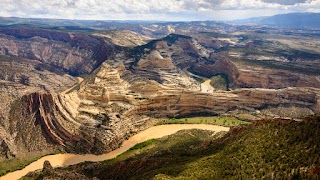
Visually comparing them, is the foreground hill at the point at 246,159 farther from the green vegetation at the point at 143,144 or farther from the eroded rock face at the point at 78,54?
the eroded rock face at the point at 78,54

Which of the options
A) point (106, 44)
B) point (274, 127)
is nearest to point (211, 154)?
point (274, 127)

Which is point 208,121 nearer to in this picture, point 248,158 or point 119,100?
point 119,100

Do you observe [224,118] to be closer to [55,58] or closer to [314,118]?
[314,118]

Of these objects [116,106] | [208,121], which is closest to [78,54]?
[116,106]

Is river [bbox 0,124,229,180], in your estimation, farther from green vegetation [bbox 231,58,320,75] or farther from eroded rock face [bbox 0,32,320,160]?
green vegetation [bbox 231,58,320,75]

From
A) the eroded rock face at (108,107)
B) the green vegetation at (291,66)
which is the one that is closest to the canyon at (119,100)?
the eroded rock face at (108,107)

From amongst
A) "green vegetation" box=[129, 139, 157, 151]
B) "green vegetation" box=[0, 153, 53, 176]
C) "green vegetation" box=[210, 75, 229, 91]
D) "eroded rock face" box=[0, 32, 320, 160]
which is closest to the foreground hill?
"green vegetation" box=[0, 153, 53, 176]

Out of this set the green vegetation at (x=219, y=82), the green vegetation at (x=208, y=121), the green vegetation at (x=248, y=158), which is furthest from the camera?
the green vegetation at (x=219, y=82)
